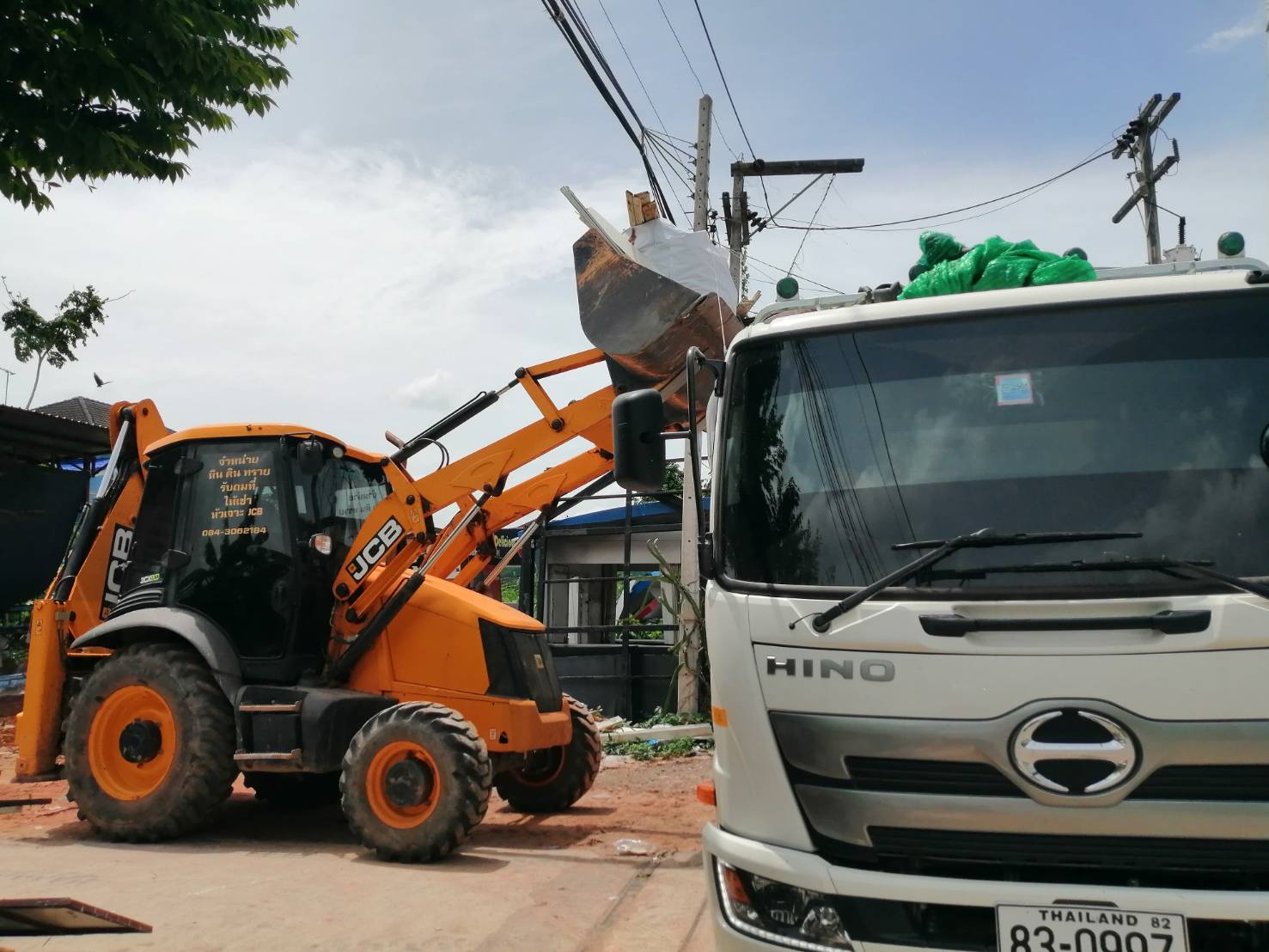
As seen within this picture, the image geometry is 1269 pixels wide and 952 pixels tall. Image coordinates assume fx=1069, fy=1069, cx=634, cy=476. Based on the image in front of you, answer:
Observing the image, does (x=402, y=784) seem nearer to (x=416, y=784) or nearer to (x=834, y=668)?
(x=416, y=784)

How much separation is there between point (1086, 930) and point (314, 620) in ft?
18.4

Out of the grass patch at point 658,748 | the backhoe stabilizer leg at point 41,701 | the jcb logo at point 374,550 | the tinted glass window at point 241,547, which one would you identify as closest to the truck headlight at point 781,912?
the jcb logo at point 374,550

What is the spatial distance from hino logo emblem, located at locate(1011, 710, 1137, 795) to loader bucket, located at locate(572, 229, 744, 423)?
147 inches

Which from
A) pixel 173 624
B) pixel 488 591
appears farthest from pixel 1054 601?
pixel 488 591

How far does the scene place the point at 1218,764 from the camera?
2.66 meters

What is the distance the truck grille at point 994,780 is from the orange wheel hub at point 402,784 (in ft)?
12.5

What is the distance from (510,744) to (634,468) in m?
3.55

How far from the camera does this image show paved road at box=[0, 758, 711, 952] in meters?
4.61

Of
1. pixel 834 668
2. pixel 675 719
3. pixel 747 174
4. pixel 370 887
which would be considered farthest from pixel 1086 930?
pixel 747 174

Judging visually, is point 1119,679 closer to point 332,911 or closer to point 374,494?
point 332,911

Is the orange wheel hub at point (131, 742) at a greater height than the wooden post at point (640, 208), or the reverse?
the wooden post at point (640, 208)

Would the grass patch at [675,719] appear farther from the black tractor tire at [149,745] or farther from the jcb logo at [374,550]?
the black tractor tire at [149,745]

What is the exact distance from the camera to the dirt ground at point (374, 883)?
4633 mm

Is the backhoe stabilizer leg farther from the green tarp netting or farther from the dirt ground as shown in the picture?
the green tarp netting
